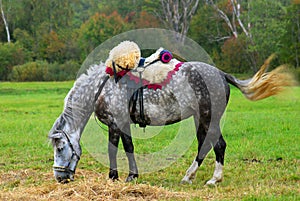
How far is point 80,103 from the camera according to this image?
6.32 metres

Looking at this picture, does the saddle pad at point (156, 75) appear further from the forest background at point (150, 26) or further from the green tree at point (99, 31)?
the green tree at point (99, 31)

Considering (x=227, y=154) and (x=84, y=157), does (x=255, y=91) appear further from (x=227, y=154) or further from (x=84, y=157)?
(x=84, y=157)

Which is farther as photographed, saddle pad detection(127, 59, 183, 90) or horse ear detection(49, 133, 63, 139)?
saddle pad detection(127, 59, 183, 90)

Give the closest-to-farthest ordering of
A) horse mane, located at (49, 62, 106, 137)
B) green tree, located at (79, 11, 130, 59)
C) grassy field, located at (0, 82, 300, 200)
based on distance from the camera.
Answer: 1. grassy field, located at (0, 82, 300, 200)
2. horse mane, located at (49, 62, 106, 137)
3. green tree, located at (79, 11, 130, 59)

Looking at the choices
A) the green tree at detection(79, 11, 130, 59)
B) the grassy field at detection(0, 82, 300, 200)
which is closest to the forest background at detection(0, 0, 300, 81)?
the green tree at detection(79, 11, 130, 59)

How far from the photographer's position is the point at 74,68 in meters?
35.9

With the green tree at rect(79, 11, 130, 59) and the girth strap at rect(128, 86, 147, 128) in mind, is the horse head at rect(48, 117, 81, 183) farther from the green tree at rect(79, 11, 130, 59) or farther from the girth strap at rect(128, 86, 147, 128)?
the green tree at rect(79, 11, 130, 59)

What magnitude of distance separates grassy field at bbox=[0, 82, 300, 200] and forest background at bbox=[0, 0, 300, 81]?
21039 mm

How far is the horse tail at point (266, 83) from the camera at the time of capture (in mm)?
6480

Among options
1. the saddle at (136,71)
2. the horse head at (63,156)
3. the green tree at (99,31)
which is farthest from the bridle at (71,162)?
the green tree at (99,31)

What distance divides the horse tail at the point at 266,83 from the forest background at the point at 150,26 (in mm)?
25092

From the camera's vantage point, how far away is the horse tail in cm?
648

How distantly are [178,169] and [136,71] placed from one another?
1707 millimetres

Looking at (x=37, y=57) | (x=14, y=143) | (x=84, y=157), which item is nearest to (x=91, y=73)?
(x=84, y=157)
